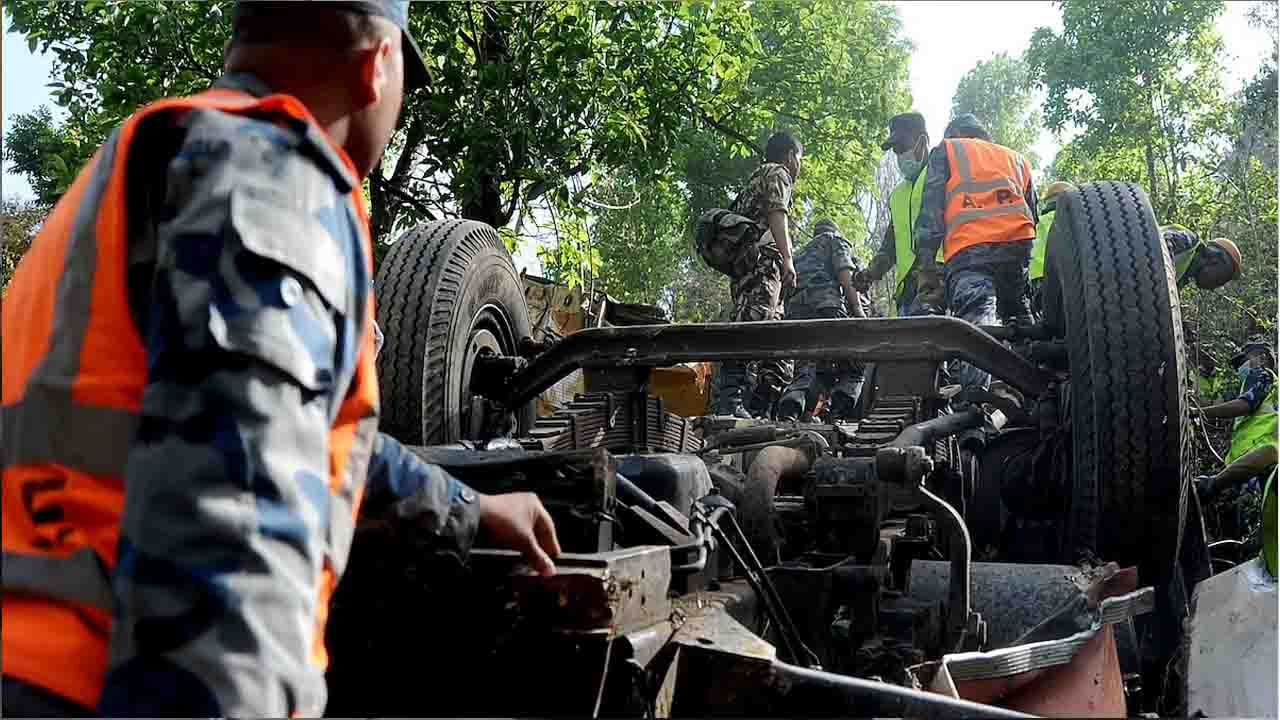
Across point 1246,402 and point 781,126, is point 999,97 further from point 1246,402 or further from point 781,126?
point 1246,402

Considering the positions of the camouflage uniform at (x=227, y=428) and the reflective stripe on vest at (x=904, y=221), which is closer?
the camouflage uniform at (x=227, y=428)

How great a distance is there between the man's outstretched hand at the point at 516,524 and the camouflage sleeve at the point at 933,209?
4.90 m

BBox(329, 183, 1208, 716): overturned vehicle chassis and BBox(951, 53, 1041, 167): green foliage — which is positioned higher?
BBox(951, 53, 1041, 167): green foliage

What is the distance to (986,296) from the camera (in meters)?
5.64

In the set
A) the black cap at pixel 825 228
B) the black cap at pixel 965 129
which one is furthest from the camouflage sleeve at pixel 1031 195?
the black cap at pixel 825 228

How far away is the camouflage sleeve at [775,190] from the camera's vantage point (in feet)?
25.0

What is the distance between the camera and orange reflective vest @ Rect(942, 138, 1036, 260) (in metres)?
5.84

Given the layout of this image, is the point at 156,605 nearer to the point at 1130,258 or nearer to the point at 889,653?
the point at 889,653

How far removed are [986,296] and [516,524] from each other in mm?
4447

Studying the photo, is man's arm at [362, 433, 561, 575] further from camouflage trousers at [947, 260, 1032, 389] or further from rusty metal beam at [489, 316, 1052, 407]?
camouflage trousers at [947, 260, 1032, 389]

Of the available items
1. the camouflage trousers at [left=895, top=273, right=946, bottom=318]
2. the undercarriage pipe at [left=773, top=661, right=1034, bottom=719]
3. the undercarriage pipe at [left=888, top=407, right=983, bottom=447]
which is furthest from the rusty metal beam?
the camouflage trousers at [left=895, top=273, right=946, bottom=318]

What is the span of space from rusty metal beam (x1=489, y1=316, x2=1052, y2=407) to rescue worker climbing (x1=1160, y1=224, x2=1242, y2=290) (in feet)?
8.12

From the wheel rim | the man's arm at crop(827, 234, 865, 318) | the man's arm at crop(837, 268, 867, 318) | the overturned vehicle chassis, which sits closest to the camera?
the overturned vehicle chassis

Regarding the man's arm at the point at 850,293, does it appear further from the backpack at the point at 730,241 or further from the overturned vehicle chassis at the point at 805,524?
the overturned vehicle chassis at the point at 805,524
